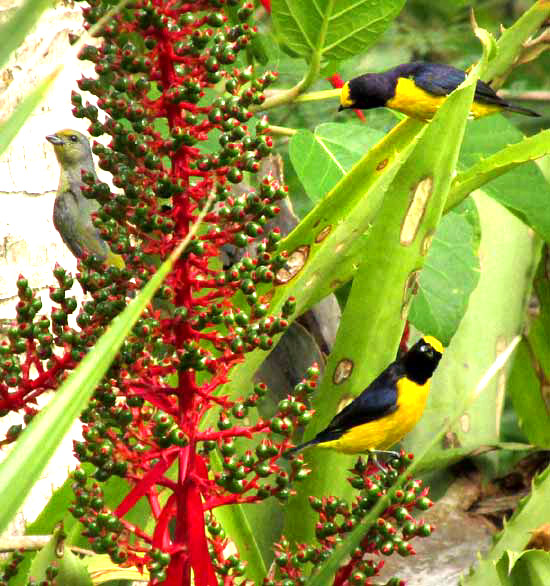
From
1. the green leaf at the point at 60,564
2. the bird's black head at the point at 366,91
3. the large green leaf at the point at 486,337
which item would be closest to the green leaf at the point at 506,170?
the bird's black head at the point at 366,91

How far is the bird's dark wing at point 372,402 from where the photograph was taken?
935mm

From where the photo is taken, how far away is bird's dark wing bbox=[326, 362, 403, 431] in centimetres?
93

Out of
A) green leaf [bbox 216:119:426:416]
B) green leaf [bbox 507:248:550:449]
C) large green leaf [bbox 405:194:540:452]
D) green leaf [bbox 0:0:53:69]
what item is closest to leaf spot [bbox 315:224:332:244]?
green leaf [bbox 216:119:426:416]

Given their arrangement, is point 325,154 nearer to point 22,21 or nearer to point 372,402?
point 372,402

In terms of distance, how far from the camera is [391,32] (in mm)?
2074

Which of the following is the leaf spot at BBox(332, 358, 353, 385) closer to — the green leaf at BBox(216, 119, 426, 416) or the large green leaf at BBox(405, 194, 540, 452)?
the green leaf at BBox(216, 119, 426, 416)

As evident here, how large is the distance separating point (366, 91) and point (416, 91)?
0.09 m

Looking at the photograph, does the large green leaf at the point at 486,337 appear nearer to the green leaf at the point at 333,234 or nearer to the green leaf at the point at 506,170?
the green leaf at the point at 506,170

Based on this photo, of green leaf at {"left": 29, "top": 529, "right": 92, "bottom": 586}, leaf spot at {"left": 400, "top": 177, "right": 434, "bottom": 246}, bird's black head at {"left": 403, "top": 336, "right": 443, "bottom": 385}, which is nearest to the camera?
green leaf at {"left": 29, "top": 529, "right": 92, "bottom": 586}

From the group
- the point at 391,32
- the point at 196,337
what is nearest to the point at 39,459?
the point at 196,337

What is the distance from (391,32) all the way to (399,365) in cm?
128

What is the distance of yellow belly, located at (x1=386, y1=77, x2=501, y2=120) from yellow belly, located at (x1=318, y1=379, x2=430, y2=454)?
0.34m

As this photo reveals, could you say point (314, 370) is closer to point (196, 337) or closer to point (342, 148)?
point (196, 337)

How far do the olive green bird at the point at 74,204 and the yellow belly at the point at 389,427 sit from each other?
308 mm
